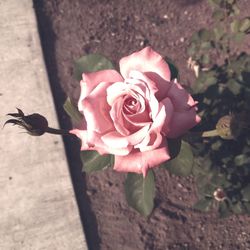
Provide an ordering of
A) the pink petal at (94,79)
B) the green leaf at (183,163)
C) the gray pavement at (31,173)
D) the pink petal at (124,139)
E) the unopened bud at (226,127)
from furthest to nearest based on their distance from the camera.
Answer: the gray pavement at (31,173) → the green leaf at (183,163) → the unopened bud at (226,127) → the pink petal at (94,79) → the pink petal at (124,139)

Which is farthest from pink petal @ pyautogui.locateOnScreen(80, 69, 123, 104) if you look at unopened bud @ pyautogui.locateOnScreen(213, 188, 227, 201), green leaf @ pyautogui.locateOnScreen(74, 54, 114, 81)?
unopened bud @ pyautogui.locateOnScreen(213, 188, 227, 201)

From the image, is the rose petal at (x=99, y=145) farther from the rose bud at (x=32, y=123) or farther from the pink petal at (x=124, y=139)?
the rose bud at (x=32, y=123)

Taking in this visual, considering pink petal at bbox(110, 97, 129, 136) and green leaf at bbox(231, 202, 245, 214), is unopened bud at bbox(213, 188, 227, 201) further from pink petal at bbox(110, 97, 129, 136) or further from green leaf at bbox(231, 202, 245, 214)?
pink petal at bbox(110, 97, 129, 136)

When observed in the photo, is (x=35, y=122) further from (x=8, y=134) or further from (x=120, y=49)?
(x=120, y=49)

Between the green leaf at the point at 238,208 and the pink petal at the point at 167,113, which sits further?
Answer: the green leaf at the point at 238,208

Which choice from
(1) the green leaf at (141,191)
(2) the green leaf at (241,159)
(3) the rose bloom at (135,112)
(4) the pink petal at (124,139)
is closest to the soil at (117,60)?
(2) the green leaf at (241,159)
